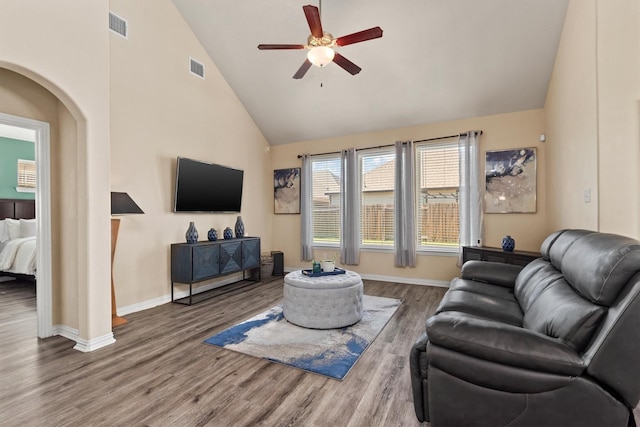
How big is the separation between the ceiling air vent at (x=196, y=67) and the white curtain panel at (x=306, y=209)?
7.58 feet

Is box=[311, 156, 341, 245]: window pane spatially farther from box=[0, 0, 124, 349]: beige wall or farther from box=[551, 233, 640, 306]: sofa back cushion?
box=[551, 233, 640, 306]: sofa back cushion

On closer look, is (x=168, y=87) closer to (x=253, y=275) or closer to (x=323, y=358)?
(x=253, y=275)

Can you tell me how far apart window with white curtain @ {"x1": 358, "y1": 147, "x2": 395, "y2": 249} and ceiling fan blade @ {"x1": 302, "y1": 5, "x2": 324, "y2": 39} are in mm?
2913

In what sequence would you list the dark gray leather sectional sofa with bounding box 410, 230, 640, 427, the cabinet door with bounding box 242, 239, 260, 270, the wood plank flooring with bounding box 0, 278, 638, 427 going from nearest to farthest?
1. the dark gray leather sectional sofa with bounding box 410, 230, 640, 427
2. the wood plank flooring with bounding box 0, 278, 638, 427
3. the cabinet door with bounding box 242, 239, 260, 270

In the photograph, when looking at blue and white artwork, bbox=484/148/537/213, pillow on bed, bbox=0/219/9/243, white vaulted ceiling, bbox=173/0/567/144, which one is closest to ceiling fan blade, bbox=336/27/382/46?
white vaulted ceiling, bbox=173/0/567/144

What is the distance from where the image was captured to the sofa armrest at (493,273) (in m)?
2.95

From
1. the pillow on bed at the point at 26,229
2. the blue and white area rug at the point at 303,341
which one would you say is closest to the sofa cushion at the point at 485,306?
the blue and white area rug at the point at 303,341

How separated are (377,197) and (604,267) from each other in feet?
13.8

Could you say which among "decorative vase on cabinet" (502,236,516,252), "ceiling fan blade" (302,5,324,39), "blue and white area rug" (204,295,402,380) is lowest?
"blue and white area rug" (204,295,402,380)

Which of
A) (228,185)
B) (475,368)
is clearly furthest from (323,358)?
(228,185)

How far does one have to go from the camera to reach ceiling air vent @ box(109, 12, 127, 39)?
11.7 feet

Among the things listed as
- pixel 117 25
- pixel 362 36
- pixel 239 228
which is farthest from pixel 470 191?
pixel 117 25

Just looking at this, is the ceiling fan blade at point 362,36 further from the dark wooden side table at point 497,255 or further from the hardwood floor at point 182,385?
the dark wooden side table at point 497,255

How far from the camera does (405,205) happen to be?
5168mm
